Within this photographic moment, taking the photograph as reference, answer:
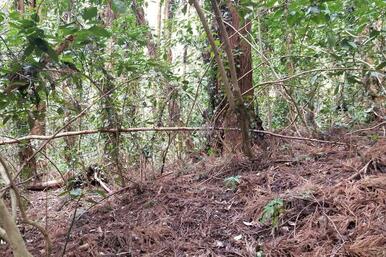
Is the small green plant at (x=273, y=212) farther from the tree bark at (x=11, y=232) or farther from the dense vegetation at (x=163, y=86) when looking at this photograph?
the tree bark at (x=11, y=232)

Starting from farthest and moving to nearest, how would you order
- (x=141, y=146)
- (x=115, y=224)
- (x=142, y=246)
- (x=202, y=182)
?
(x=141, y=146), (x=202, y=182), (x=115, y=224), (x=142, y=246)

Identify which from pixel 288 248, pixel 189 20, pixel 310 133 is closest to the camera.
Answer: pixel 288 248

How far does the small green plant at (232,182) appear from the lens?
277 centimetres

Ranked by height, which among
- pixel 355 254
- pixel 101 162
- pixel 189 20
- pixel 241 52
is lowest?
pixel 355 254

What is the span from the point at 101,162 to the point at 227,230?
5.09ft

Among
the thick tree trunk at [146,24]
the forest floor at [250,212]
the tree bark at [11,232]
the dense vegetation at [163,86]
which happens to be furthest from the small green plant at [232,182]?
the thick tree trunk at [146,24]

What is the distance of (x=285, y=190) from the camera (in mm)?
2527

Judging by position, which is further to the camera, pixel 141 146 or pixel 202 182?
pixel 141 146

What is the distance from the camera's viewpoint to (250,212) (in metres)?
2.35

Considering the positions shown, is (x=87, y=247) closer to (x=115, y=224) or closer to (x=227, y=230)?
(x=115, y=224)

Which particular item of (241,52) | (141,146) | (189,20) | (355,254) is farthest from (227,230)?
(189,20)

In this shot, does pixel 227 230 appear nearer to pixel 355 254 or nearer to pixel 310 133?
pixel 355 254

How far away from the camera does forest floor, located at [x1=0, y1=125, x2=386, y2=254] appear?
1.98 metres

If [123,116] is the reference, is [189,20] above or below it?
above
